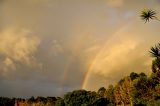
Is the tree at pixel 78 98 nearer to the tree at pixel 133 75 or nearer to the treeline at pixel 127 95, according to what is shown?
the treeline at pixel 127 95

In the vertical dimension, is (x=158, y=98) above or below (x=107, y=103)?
below

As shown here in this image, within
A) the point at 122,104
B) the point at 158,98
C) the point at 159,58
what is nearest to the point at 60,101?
the point at 122,104

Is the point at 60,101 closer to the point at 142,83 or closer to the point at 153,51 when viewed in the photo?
the point at 142,83

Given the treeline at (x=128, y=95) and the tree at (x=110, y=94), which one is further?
the tree at (x=110, y=94)

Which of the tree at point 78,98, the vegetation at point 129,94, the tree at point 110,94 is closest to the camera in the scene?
the vegetation at point 129,94

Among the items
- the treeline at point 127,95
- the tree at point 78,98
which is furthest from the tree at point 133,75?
the tree at point 78,98

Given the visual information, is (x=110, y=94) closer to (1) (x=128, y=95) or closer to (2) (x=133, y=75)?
(2) (x=133, y=75)

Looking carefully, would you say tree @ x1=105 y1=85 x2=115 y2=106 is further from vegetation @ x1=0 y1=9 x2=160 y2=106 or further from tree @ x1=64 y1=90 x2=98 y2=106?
tree @ x1=64 y1=90 x2=98 y2=106

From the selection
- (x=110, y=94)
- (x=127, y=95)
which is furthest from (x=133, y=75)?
(x=127, y=95)

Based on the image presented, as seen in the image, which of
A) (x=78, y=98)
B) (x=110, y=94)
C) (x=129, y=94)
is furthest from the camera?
(x=110, y=94)

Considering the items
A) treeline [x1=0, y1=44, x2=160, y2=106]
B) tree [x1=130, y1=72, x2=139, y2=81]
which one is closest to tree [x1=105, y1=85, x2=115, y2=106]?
treeline [x1=0, y1=44, x2=160, y2=106]

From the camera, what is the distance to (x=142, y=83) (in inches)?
3607

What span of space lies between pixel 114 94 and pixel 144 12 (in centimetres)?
8358

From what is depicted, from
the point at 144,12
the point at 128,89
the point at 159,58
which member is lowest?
the point at 159,58
